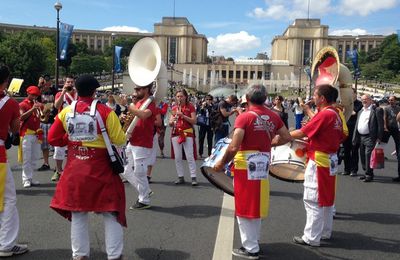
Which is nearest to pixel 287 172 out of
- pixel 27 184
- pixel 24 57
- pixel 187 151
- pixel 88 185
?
pixel 187 151

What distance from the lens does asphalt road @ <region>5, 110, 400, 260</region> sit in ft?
16.6

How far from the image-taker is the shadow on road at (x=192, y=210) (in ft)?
21.6

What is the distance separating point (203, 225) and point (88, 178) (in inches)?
94.4

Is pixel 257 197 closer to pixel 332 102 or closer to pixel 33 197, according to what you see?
pixel 332 102

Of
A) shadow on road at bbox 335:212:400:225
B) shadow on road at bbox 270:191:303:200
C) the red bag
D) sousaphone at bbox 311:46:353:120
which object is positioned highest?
sousaphone at bbox 311:46:353:120

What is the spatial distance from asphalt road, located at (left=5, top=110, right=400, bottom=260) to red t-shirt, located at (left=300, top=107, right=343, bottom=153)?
1.24 m

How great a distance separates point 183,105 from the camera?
908cm

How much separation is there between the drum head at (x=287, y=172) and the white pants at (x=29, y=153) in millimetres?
4903

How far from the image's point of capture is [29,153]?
858 cm

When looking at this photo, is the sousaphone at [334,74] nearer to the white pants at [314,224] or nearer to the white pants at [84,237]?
the white pants at [314,224]

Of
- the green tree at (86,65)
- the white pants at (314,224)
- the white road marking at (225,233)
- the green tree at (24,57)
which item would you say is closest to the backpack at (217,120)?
the white road marking at (225,233)

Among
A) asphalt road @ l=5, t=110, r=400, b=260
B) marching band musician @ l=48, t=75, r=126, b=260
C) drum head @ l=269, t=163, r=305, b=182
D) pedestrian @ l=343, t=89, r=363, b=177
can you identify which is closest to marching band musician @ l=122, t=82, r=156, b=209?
asphalt road @ l=5, t=110, r=400, b=260

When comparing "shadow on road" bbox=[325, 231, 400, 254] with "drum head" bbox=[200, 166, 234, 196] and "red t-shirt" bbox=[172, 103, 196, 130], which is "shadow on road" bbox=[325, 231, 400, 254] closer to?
"drum head" bbox=[200, 166, 234, 196]

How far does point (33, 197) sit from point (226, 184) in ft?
12.4
